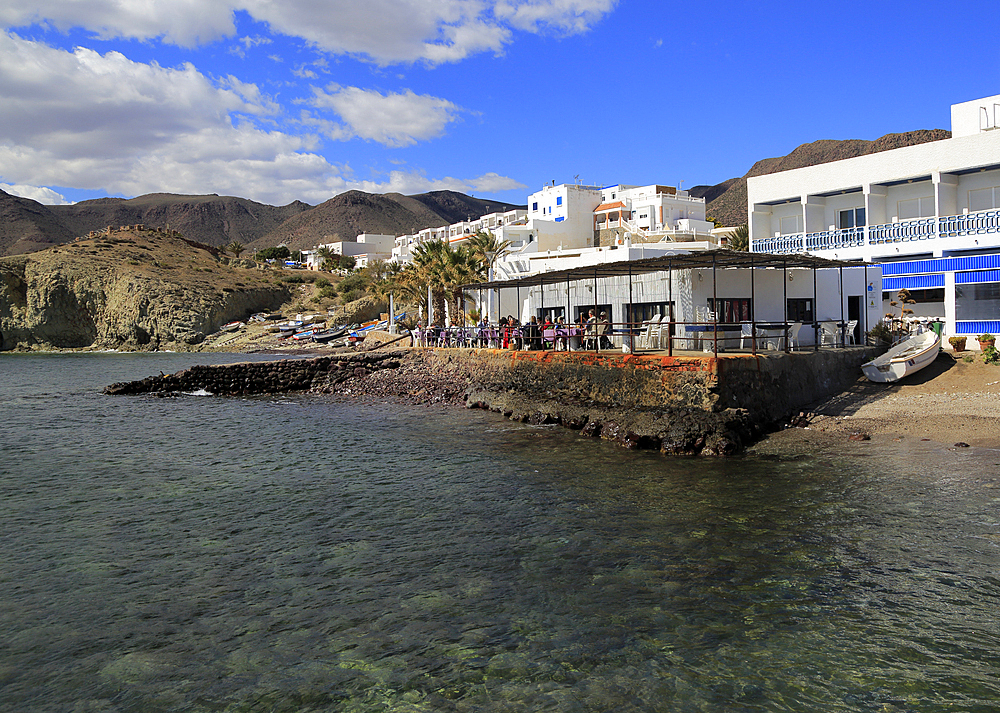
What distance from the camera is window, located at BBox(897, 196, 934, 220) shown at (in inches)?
1227

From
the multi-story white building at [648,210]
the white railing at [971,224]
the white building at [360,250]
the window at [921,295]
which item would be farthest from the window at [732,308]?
the white building at [360,250]

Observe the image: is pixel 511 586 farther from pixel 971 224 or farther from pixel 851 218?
pixel 851 218

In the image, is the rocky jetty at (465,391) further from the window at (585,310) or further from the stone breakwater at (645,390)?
the window at (585,310)

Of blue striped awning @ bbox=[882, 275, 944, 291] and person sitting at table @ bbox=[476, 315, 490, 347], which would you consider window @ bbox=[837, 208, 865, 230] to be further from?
person sitting at table @ bbox=[476, 315, 490, 347]

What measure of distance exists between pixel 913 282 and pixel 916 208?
4459 mm

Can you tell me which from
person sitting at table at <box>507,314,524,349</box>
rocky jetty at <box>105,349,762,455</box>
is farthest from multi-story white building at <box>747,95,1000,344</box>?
rocky jetty at <box>105,349,762,455</box>

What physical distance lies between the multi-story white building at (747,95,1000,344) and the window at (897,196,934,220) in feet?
0.14

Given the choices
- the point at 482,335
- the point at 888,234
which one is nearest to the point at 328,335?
the point at 482,335

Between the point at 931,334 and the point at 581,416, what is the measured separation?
41.4ft

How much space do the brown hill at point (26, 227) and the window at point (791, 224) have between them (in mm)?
167141

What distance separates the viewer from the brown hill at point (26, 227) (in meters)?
160

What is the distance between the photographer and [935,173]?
98.1ft

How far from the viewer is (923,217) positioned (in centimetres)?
3073

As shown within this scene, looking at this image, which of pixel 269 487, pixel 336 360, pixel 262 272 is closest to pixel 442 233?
pixel 262 272
